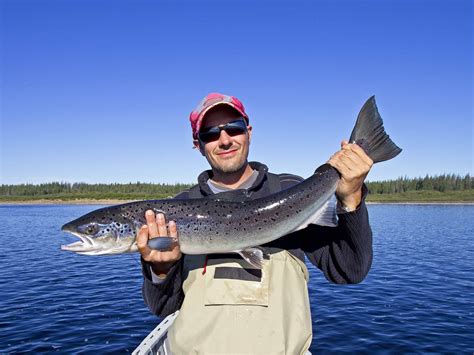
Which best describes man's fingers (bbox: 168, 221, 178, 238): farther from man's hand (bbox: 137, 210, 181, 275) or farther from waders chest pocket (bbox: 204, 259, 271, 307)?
waders chest pocket (bbox: 204, 259, 271, 307)

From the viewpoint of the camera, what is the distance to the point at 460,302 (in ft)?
45.1

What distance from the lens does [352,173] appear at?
3.66 metres

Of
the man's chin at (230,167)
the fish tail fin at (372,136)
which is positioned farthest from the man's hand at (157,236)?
the fish tail fin at (372,136)

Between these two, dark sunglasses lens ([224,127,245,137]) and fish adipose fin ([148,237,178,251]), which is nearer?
fish adipose fin ([148,237,178,251])

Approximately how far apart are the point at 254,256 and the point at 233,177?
96 cm

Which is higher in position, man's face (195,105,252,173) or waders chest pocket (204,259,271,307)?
man's face (195,105,252,173)

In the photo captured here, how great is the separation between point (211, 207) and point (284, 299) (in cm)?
123

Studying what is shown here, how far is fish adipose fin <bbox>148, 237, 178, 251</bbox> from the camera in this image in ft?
12.4

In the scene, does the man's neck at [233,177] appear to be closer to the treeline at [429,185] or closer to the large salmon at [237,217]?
the large salmon at [237,217]

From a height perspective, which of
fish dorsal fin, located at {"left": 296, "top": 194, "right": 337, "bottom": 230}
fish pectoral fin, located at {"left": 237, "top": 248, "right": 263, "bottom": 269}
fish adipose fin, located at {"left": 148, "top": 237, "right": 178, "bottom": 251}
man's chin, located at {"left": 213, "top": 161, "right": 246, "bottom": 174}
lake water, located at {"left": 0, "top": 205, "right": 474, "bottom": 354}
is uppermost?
man's chin, located at {"left": 213, "top": 161, "right": 246, "bottom": 174}

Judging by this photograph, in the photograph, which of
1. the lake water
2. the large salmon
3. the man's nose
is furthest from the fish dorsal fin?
the lake water

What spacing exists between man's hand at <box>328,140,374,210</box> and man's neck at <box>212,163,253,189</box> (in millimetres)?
1023

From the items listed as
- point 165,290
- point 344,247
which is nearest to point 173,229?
point 165,290

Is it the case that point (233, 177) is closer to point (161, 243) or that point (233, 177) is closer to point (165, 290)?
point (161, 243)
